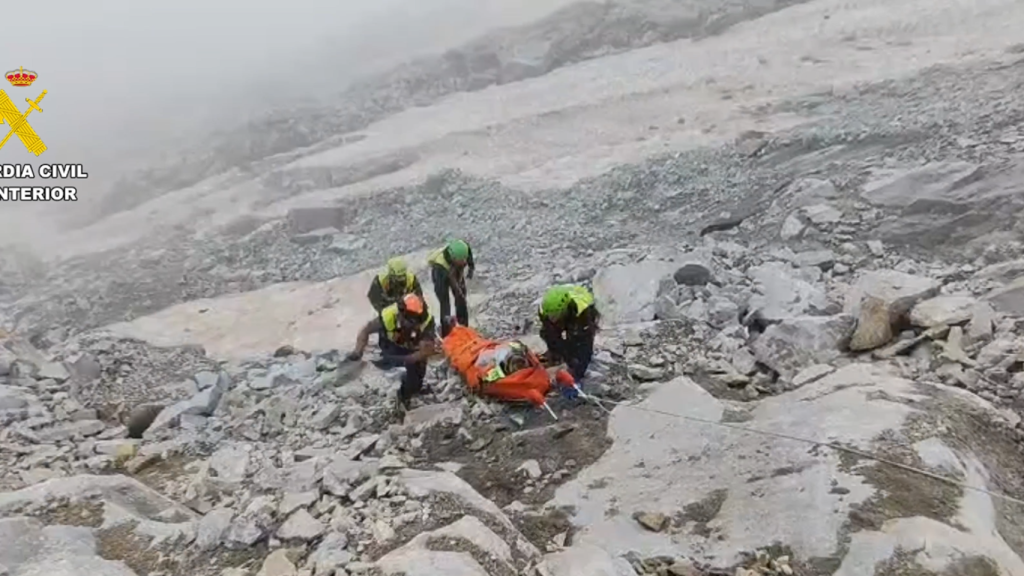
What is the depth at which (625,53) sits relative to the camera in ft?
63.0

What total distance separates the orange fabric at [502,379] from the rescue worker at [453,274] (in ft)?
3.64

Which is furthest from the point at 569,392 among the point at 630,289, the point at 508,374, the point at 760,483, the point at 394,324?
the point at 630,289

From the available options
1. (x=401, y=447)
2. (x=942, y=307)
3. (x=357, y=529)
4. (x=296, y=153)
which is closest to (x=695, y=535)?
(x=357, y=529)

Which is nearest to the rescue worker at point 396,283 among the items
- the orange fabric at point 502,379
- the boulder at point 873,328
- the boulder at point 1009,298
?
the orange fabric at point 502,379

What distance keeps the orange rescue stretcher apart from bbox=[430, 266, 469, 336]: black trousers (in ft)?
4.30

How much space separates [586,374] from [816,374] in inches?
68.9

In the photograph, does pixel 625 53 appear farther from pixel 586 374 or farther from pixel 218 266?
pixel 586 374

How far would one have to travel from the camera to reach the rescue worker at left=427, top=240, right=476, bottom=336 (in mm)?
8492

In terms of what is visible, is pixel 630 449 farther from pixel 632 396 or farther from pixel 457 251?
pixel 457 251

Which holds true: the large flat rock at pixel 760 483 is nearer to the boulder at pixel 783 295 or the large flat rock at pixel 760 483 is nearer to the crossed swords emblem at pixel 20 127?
the boulder at pixel 783 295

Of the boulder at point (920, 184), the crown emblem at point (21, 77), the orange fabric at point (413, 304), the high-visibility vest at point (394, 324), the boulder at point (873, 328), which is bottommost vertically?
the boulder at point (873, 328)

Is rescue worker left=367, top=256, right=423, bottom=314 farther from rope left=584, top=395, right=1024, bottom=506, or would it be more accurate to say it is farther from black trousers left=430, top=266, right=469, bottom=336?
rope left=584, top=395, right=1024, bottom=506

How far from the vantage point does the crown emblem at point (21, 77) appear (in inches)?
1000

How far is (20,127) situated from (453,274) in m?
18.3
